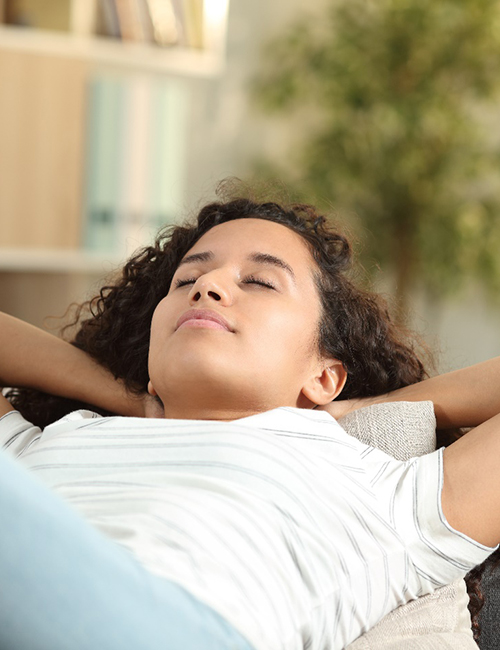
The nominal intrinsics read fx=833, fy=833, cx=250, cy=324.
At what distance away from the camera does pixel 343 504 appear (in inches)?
37.5

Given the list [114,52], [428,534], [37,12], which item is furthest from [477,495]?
[37,12]

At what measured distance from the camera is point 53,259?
9.98 ft

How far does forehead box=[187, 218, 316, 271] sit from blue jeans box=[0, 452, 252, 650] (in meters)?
0.58

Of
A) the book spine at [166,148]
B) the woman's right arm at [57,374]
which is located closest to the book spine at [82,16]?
the book spine at [166,148]

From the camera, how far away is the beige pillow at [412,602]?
974 millimetres

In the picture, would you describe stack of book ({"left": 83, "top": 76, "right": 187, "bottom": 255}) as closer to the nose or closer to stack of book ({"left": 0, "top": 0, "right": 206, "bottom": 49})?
stack of book ({"left": 0, "top": 0, "right": 206, "bottom": 49})

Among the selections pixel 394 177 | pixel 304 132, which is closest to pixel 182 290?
pixel 394 177

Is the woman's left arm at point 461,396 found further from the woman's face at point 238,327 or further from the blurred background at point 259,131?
the blurred background at point 259,131

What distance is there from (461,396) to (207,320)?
1.27ft

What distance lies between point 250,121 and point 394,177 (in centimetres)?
72

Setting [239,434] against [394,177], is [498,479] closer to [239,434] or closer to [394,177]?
[239,434]

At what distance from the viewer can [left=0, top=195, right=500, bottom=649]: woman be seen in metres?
0.73

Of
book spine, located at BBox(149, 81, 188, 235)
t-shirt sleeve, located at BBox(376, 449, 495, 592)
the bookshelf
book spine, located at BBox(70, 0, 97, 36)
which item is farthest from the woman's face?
book spine, located at BBox(70, 0, 97, 36)

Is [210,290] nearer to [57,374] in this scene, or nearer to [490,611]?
[57,374]
